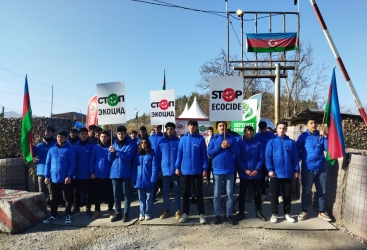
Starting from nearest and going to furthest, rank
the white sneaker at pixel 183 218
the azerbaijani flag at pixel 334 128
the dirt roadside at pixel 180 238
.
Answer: the dirt roadside at pixel 180 238, the azerbaijani flag at pixel 334 128, the white sneaker at pixel 183 218

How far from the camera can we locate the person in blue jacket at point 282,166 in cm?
535

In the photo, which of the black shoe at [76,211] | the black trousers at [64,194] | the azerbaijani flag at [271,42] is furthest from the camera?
the azerbaijani flag at [271,42]

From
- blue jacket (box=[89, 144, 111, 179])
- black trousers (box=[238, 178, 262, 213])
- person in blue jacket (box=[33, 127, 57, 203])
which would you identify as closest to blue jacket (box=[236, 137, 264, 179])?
black trousers (box=[238, 178, 262, 213])

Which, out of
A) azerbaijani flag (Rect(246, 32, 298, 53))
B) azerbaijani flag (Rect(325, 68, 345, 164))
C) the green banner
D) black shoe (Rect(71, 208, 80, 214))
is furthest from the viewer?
azerbaijani flag (Rect(246, 32, 298, 53))

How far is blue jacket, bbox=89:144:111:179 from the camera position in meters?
6.02

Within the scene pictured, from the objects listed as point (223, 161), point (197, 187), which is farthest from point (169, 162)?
point (223, 161)

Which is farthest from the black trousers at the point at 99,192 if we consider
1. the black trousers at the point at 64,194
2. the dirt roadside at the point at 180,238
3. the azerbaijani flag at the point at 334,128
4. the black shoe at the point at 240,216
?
the azerbaijani flag at the point at 334,128

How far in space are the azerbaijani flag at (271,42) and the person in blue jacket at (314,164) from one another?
28.2 ft

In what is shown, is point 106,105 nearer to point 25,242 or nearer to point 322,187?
point 25,242

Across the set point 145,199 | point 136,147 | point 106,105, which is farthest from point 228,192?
point 106,105

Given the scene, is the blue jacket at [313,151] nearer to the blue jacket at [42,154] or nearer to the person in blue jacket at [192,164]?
the person in blue jacket at [192,164]

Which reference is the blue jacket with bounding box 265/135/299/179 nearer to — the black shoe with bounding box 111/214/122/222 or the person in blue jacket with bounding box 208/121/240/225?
the person in blue jacket with bounding box 208/121/240/225

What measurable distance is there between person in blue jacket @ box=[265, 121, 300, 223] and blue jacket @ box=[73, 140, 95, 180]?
3.86 m

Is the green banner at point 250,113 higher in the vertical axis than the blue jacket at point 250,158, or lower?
higher
